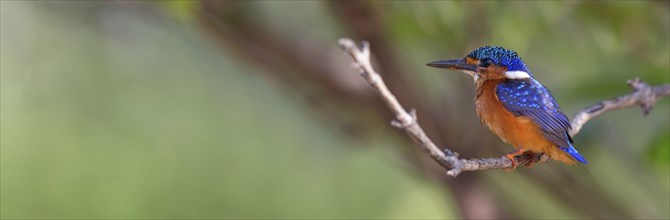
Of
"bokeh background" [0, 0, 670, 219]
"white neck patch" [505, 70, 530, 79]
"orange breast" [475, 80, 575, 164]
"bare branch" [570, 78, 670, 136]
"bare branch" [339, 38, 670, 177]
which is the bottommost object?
"bare branch" [339, 38, 670, 177]

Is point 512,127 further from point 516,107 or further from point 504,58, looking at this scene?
point 504,58

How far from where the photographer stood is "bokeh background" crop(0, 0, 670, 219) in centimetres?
368

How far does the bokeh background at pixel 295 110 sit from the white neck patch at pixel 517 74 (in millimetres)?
→ 596

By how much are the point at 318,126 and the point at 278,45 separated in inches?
36.2

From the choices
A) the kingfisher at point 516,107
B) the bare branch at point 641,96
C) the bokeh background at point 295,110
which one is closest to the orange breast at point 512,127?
the kingfisher at point 516,107

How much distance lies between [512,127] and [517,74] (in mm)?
192

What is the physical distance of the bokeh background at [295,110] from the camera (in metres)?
3.68

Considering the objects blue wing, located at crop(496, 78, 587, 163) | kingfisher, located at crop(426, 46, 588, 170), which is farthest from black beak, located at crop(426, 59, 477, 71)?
blue wing, located at crop(496, 78, 587, 163)

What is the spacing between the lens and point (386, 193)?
5082 millimetres

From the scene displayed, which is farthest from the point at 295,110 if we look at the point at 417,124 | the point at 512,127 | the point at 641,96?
the point at 417,124

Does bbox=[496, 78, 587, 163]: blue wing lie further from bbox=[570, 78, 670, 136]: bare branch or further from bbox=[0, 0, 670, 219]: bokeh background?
bbox=[0, 0, 670, 219]: bokeh background

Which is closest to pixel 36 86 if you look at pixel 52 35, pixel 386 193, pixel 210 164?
pixel 52 35

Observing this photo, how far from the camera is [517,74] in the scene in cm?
284

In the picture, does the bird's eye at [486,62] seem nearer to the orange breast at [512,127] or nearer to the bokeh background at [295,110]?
the orange breast at [512,127]
